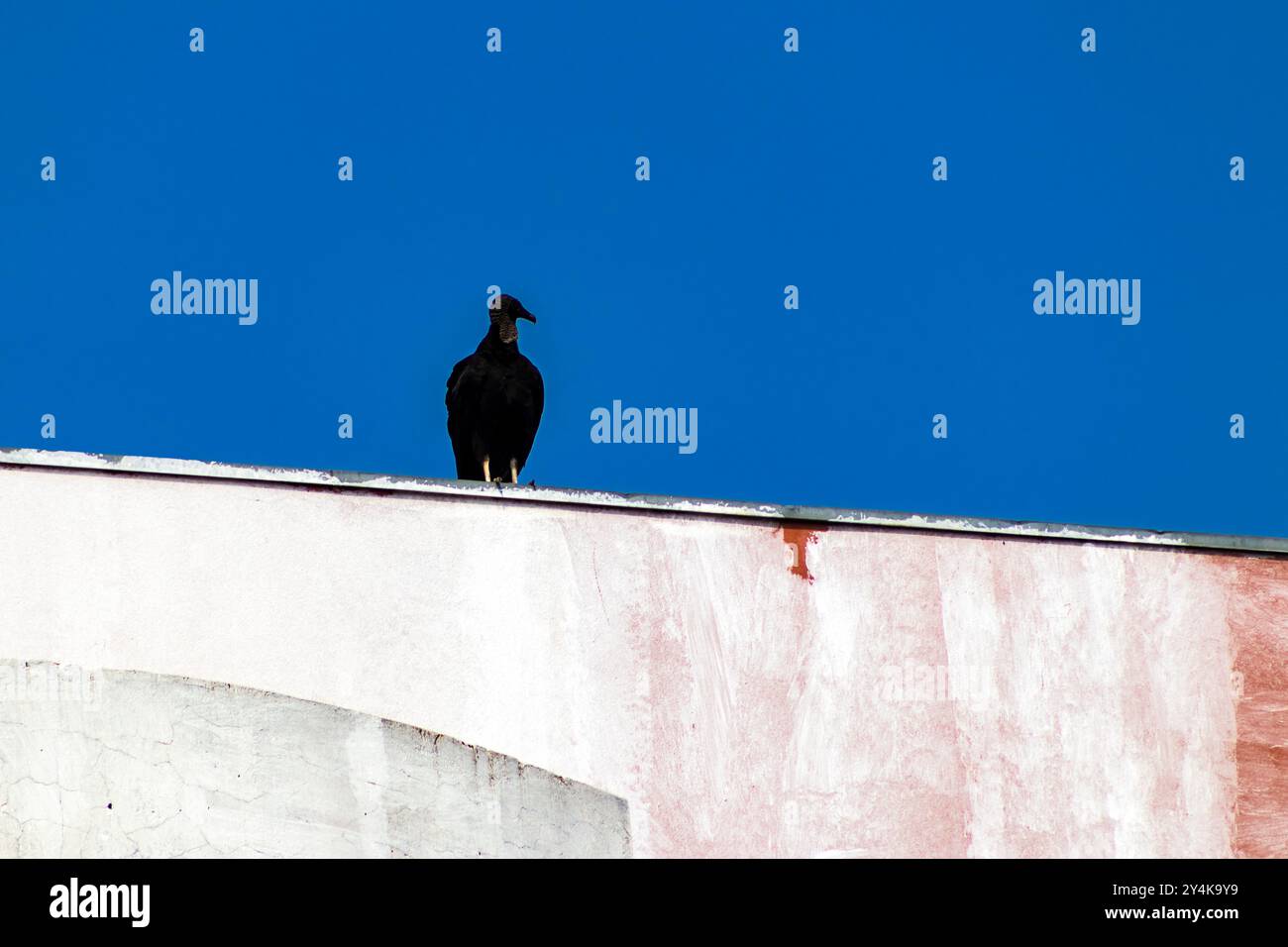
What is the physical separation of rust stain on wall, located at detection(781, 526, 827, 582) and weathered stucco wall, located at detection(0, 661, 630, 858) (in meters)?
1.34

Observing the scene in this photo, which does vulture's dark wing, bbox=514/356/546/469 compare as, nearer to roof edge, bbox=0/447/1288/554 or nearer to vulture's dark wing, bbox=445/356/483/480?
vulture's dark wing, bbox=445/356/483/480

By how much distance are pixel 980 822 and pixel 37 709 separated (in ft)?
13.4

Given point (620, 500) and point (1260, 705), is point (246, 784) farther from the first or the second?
point (1260, 705)

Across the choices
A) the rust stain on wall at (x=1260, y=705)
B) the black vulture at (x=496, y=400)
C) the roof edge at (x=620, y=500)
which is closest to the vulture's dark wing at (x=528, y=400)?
the black vulture at (x=496, y=400)

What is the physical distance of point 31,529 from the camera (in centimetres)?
927

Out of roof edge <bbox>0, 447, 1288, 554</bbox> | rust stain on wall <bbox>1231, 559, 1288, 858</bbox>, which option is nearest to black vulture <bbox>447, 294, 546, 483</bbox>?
roof edge <bbox>0, 447, 1288, 554</bbox>

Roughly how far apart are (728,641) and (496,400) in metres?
2.83

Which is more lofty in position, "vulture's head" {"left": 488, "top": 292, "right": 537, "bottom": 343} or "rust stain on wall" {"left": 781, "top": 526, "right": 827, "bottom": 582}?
"vulture's head" {"left": 488, "top": 292, "right": 537, "bottom": 343}

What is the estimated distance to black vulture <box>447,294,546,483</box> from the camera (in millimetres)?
11703

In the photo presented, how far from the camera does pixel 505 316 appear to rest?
11.9 metres

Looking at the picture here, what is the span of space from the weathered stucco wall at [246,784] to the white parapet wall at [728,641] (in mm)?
105

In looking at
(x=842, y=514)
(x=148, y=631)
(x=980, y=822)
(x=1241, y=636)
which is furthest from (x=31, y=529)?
(x=1241, y=636)

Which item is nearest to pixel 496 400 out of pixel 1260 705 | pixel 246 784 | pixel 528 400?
pixel 528 400
